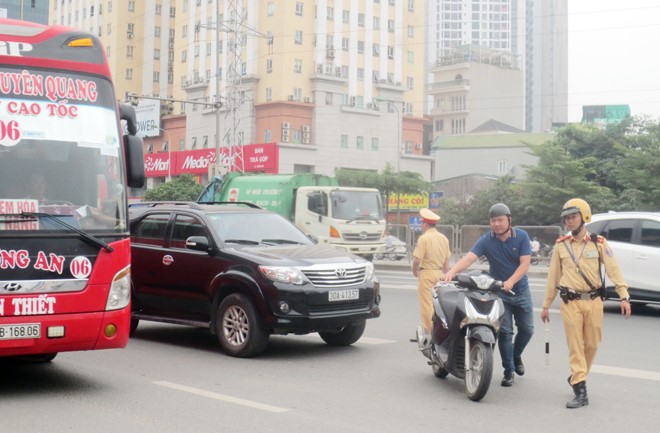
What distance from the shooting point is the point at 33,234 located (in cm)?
728

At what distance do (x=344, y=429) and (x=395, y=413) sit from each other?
75 cm

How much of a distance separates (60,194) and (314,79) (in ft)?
202

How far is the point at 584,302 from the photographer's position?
24.7ft

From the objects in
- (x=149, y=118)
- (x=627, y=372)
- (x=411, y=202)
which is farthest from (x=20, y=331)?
(x=149, y=118)

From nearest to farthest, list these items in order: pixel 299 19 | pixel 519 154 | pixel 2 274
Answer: pixel 2 274 → pixel 299 19 → pixel 519 154

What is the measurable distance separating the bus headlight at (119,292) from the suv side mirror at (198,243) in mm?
2645

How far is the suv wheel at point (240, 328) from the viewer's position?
972 cm

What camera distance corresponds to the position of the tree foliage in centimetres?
3994

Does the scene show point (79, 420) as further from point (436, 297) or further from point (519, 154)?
point (519, 154)

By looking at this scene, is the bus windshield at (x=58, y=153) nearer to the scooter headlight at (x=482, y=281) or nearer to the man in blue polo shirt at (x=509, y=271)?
the scooter headlight at (x=482, y=281)

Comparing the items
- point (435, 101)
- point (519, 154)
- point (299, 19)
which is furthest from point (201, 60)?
point (435, 101)

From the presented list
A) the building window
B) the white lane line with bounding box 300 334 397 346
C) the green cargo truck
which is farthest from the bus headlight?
the building window

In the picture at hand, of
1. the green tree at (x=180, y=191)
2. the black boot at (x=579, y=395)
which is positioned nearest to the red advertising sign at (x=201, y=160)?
the green tree at (x=180, y=191)

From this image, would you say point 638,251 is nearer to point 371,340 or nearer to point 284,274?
point 371,340
